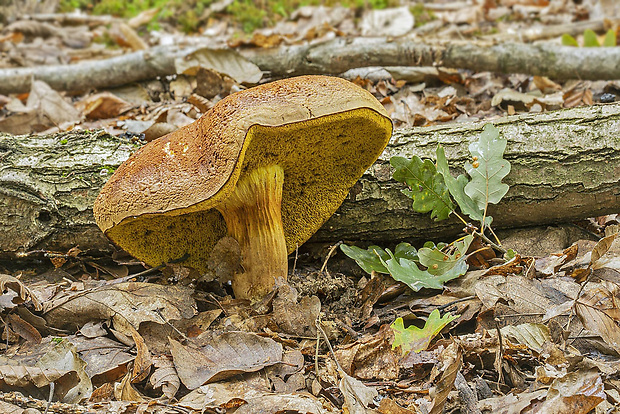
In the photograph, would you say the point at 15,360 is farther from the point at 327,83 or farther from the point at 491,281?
the point at 491,281

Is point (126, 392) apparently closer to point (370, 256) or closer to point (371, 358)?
point (371, 358)

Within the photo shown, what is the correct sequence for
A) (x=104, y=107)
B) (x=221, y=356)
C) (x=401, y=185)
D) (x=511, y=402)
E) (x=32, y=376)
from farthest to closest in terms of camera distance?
(x=104, y=107) < (x=401, y=185) < (x=221, y=356) < (x=32, y=376) < (x=511, y=402)

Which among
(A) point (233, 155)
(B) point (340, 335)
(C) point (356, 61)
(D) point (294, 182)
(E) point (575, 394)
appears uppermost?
(A) point (233, 155)

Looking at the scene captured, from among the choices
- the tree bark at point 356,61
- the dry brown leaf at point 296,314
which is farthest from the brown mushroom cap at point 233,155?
the tree bark at point 356,61

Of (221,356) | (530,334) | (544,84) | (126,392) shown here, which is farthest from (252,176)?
(544,84)

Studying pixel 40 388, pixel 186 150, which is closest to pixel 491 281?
pixel 186 150

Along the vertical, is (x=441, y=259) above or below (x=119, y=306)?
above

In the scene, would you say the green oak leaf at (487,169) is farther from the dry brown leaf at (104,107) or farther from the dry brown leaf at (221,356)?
the dry brown leaf at (104,107)
